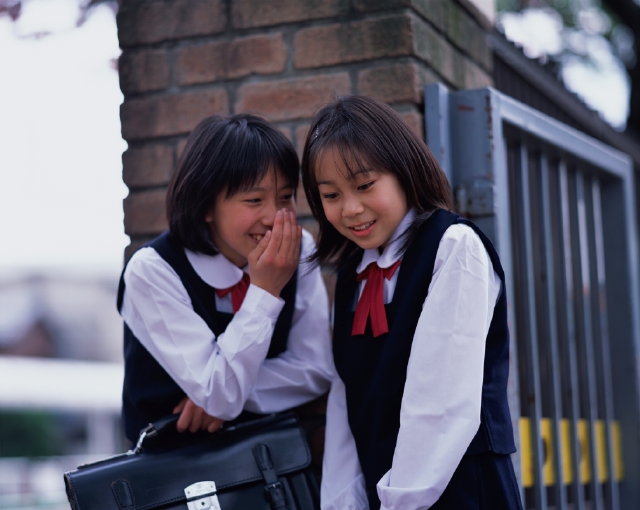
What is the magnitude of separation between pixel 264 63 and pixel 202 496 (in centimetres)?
126

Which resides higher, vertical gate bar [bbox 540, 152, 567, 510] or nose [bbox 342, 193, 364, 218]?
nose [bbox 342, 193, 364, 218]

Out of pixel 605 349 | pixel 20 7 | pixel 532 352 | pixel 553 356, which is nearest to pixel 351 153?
pixel 532 352

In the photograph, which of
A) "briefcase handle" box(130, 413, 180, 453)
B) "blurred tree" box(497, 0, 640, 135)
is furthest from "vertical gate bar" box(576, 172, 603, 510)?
"blurred tree" box(497, 0, 640, 135)

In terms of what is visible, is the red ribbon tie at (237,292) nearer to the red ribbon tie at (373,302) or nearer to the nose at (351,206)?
the red ribbon tie at (373,302)

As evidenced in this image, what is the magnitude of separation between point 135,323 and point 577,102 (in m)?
2.77

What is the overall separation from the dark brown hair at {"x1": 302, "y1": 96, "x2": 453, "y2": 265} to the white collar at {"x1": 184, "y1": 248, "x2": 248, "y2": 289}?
1.18 feet

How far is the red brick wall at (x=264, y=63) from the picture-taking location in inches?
85.1

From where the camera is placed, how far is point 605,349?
2.86 metres

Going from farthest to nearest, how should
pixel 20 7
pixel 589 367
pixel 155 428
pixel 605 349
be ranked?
pixel 20 7, pixel 605 349, pixel 589 367, pixel 155 428

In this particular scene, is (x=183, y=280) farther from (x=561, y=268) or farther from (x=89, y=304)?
(x=89, y=304)

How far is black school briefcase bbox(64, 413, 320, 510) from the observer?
1757 millimetres

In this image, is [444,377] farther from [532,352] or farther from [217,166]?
[532,352]

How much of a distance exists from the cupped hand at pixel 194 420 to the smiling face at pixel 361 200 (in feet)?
1.95

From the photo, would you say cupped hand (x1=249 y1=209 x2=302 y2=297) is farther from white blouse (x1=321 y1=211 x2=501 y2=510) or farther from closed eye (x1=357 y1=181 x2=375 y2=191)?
white blouse (x1=321 y1=211 x2=501 y2=510)
